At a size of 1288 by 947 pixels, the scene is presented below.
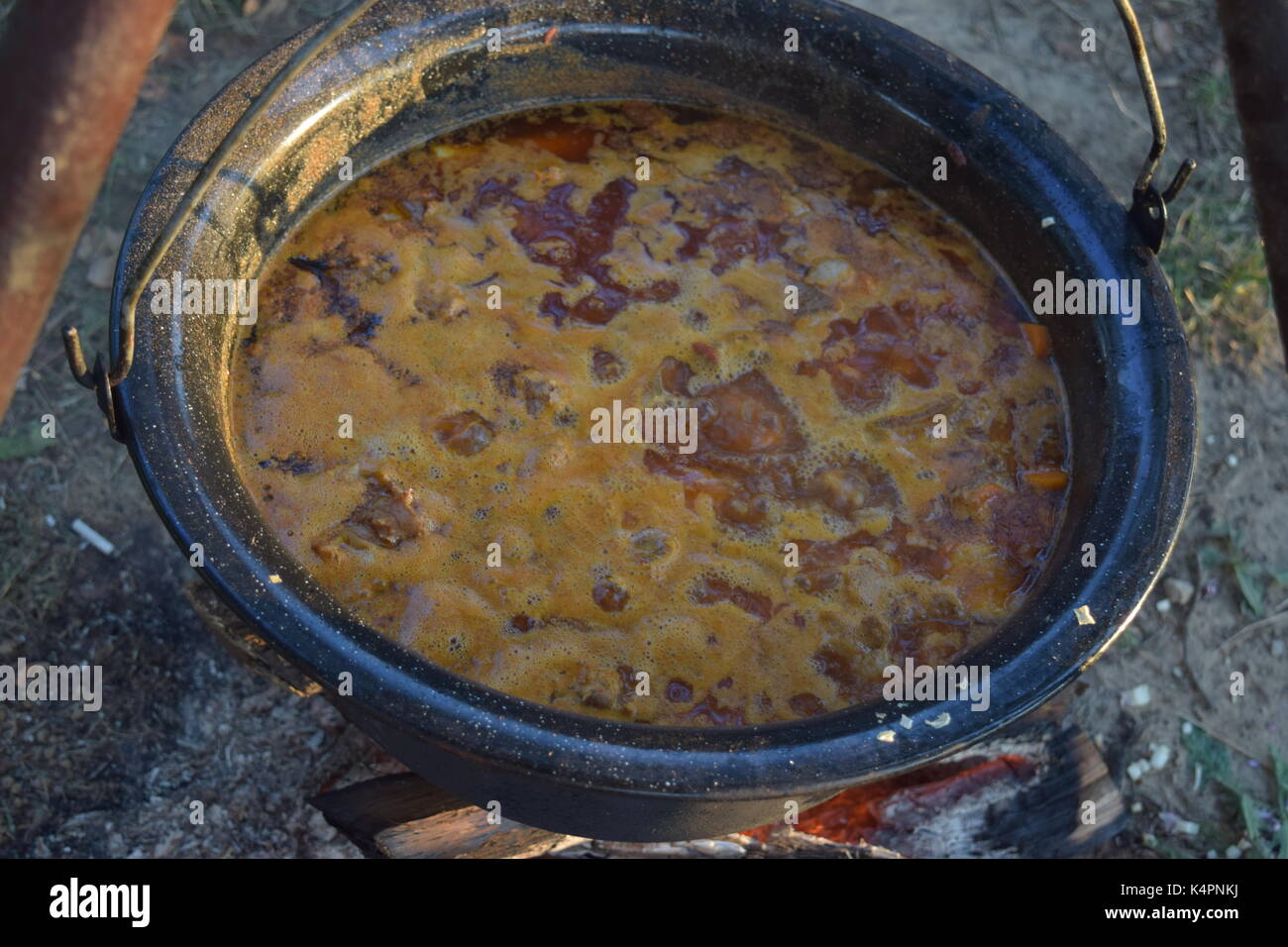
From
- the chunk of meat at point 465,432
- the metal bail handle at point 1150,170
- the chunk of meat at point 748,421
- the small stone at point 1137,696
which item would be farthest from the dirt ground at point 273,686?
the metal bail handle at point 1150,170

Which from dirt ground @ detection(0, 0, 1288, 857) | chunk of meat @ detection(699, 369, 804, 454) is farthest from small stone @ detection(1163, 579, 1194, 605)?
chunk of meat @ detection(699, 369, 804, 454)

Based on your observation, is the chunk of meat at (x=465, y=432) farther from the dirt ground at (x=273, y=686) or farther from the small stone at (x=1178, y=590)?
the small stone at (x=1178, y=590)

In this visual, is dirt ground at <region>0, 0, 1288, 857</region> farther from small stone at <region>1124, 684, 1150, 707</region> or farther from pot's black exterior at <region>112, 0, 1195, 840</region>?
pot's black exterior at <region>112, 0, 1195, 840</region>

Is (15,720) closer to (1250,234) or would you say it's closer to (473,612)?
(473,612)

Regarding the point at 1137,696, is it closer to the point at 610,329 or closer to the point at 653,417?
the point at 653,417

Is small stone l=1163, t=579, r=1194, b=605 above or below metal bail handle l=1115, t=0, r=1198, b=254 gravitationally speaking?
below
